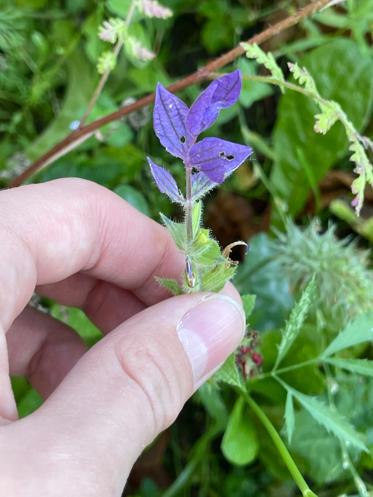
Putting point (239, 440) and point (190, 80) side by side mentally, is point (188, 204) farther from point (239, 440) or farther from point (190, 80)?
point (239, 440)

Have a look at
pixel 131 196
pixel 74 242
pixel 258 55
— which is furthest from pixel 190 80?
pixel 131 196

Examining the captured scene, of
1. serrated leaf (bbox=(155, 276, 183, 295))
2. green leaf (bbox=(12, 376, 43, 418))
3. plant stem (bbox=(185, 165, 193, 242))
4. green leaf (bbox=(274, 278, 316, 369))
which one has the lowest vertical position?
green leaf (bbox=(12, 376, 43, 418))

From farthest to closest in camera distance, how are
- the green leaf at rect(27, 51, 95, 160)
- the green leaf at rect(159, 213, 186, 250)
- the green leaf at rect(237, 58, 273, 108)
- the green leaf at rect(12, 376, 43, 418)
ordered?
the green leaf at rect(27, 51, 95, 160) → the green leaf at rect(237, 58, 273, 108) → the green leaf at rect(12, 376, 43, 418) → the green leaf at rect(159, 213, 186, 250)

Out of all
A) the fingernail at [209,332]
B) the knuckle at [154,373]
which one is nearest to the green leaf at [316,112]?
the fingernail at [209,332]

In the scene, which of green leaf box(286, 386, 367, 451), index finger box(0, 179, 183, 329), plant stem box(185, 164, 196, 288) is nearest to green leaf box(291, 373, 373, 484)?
green leaf box(286, 386, 367, 451)

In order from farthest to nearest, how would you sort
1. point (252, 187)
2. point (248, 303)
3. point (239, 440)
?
1. point (252, 187)
2. point (239, 440)
3. point (248, 303)

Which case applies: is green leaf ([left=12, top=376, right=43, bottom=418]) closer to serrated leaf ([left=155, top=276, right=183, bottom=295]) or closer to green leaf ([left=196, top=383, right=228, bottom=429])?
green leaf ([left=196, top=383, right=228, bottom=429])

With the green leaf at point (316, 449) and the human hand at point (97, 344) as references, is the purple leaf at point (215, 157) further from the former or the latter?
the green leaf at point (316, 449)
